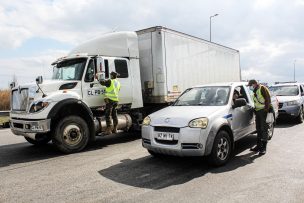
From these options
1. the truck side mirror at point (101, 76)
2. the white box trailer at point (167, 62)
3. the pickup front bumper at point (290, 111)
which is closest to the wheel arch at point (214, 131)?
the truck side mirror at point (101, 76)

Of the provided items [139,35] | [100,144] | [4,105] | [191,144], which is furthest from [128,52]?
[4,105]

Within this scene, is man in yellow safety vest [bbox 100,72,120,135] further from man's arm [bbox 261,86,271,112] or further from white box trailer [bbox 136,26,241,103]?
man's arm [bbox 261,86,271,112]

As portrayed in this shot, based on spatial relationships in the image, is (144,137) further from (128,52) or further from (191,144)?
(128,52)

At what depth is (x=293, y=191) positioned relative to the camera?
15.5 ft

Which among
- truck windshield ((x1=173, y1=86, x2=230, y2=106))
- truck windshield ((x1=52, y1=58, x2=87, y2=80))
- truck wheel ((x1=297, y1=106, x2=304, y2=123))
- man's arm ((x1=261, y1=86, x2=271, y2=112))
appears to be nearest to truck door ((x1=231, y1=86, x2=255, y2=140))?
truck windshield ((x1=173, y1=86, x2=230, y2=106))

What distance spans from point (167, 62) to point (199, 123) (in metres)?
4.81

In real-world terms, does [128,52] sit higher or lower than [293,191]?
higher

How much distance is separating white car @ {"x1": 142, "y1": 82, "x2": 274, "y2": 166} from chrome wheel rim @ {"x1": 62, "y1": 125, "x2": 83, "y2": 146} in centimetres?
231

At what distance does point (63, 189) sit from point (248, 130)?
4547 mm

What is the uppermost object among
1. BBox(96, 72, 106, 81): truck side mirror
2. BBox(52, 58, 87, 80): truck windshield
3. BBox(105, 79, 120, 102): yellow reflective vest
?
BBox(52, 58, 87, 80): truck windshield

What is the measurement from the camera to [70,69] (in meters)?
8.89

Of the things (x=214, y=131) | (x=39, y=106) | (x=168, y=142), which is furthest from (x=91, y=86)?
(x=214, y=131)

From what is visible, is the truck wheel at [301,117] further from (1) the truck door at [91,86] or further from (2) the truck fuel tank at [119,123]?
(1) the truck door at [91,86]

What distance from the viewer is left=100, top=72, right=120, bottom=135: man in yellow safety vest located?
8789 mm
